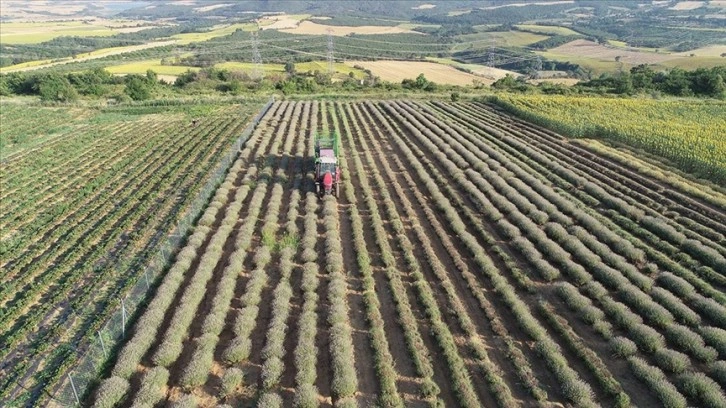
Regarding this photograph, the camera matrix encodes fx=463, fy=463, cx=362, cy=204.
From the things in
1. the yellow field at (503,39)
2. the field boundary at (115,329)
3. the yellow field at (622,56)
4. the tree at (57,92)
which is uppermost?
the yellow field at (503,39)

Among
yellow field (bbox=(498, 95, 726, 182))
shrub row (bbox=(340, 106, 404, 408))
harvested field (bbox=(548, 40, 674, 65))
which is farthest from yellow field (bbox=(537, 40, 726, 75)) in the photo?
shrub row (bbox=(340, 106, 404, 408))

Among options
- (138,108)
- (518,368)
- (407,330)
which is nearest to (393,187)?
(407,330)

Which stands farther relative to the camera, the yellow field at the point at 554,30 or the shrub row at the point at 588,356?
the yellow field at the point at 554,30

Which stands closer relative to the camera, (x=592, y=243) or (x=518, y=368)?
(x=518, y=368)

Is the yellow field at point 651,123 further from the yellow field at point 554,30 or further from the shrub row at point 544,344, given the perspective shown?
the yellow field at point 554,30

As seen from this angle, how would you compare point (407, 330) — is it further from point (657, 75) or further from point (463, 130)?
point (657, 75)

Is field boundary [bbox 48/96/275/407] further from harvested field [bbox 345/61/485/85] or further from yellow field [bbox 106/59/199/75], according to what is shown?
yellow field [bbox 106/59/199/75]

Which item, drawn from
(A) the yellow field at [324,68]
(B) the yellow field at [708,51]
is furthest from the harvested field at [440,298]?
(B) the yellow field at [708,51]
